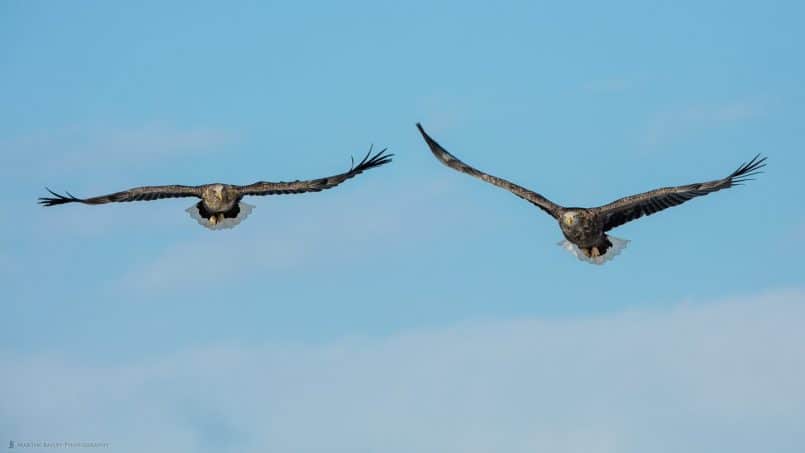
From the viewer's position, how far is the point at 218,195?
42.4m

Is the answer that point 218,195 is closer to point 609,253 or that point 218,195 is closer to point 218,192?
point 218,192

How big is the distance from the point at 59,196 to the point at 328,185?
20.5 ft

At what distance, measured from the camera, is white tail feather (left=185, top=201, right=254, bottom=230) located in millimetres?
42875

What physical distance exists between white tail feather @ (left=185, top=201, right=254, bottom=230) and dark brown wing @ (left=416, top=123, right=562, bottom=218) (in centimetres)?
470

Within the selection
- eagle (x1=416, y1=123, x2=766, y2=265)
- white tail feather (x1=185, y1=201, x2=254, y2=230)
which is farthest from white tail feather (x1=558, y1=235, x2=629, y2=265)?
white tail feather (x1=185, y1=201, x2=254, y2=230)

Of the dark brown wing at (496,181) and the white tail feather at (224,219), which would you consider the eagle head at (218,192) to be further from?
the dark brown wing at (496,181)

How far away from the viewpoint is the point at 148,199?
43469 millimetres

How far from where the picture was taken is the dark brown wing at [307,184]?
41.4 meters

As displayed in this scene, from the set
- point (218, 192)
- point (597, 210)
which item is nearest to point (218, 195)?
point (218, 192)

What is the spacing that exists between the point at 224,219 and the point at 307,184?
2217 millimetres

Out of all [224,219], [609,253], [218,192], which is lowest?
[609,253]

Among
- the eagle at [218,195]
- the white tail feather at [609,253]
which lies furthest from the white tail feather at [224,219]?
the white tail feather at [609,253]

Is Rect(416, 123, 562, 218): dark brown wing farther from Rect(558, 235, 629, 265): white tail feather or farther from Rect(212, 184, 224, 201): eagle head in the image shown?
Rect(212, 184, 224, 201): eagle head

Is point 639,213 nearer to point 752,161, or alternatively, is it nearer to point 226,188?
point 752,161
